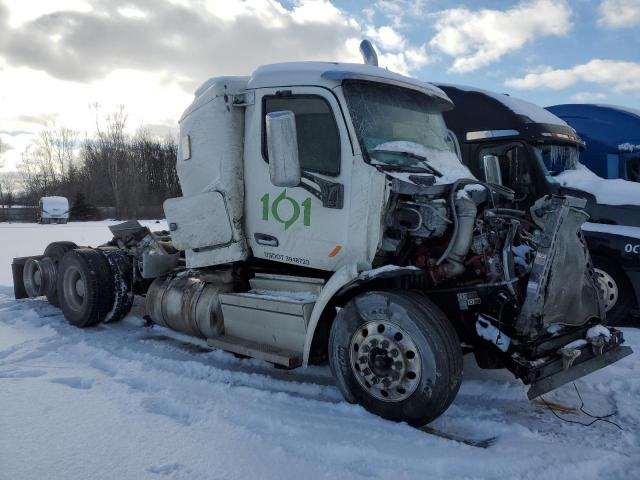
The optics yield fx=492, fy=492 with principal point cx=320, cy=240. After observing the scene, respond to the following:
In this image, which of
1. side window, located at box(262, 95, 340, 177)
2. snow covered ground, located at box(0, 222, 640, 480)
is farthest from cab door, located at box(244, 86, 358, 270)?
snow covered ground, located at box(0, 222, 640, 480)

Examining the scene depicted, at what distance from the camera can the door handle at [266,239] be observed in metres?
4.58

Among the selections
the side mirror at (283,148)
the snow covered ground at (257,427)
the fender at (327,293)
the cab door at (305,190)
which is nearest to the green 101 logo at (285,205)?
the cab door at (305,190)

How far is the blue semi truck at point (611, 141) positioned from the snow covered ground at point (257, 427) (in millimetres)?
5864

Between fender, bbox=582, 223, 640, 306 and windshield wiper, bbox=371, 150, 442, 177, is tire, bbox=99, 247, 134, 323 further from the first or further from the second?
fender, bbox=582, 223, 640, 306

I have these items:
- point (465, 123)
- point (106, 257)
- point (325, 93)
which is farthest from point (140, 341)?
point (465, 123)

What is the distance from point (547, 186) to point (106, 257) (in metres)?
6.27

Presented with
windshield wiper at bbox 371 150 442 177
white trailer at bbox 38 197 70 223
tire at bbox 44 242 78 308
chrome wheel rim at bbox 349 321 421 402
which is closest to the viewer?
chrome wheel rim at bbox 349 321 421 402

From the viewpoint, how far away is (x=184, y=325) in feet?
17.7

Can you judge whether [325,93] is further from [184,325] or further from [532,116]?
[532,116]

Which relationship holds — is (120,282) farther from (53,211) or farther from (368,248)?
(53,211)

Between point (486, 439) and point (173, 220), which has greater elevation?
point (173, 220)

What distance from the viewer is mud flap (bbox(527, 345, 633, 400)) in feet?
11.1

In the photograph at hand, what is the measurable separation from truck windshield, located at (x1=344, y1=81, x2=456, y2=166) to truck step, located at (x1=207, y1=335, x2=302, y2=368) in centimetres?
179

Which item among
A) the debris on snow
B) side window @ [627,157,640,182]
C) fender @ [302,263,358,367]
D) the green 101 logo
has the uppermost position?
side window @ [627,157,640,182]
